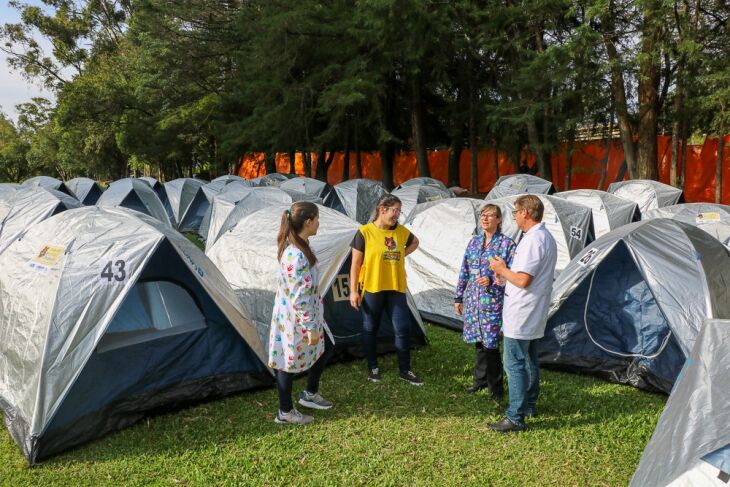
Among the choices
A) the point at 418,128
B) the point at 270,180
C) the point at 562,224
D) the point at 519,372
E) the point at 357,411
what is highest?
the point at 418,128

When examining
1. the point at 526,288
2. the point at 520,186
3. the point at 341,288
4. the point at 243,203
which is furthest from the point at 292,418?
Result: the point at 520,186

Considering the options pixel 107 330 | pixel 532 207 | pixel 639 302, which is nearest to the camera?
pixel 532 207

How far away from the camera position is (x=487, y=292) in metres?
4.53

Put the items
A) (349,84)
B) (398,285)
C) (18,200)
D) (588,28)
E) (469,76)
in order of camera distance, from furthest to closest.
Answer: (469,76) → (349,84) → (588,28) → (18,200) → (398,285)

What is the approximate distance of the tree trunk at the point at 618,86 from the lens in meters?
13.9

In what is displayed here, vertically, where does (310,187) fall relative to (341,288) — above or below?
above

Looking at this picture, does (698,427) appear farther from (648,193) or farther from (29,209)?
(648,193)

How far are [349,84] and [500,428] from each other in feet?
50.9

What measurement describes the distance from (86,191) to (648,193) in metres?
17.4

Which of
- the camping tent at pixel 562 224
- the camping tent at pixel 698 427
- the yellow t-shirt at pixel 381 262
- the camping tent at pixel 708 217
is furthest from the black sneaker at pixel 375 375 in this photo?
the camping tent at pixel 708 217

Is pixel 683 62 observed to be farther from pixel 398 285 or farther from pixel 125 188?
pixel 125 188

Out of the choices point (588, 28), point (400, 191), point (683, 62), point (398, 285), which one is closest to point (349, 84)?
point (400, 191)

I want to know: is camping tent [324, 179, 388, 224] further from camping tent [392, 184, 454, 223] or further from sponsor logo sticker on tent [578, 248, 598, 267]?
sponsor logo sticker on tent [578, 248, 598, 267]

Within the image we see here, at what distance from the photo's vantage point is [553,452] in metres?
3.93
